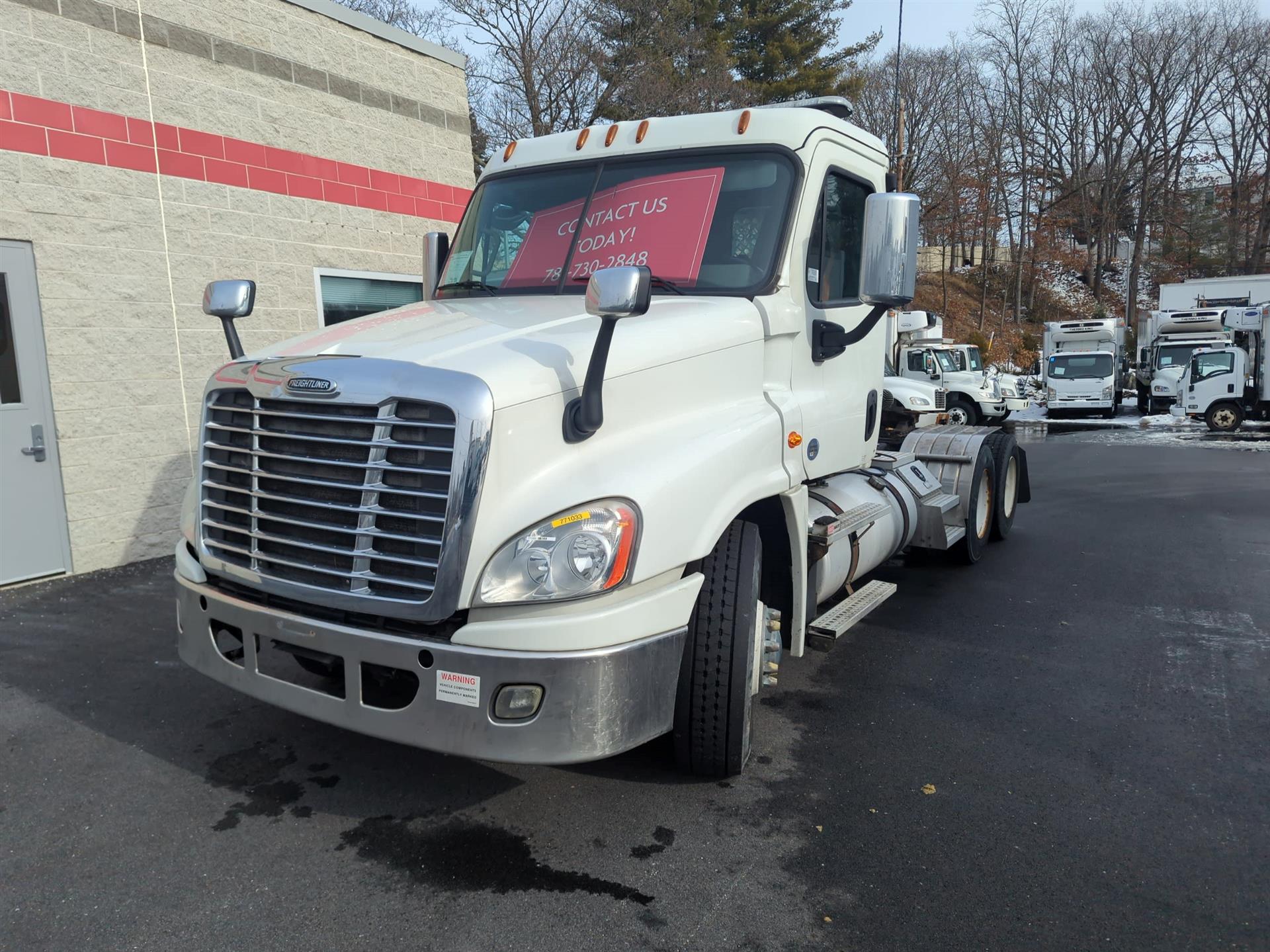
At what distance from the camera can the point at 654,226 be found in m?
4.23

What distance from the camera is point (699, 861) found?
325cm

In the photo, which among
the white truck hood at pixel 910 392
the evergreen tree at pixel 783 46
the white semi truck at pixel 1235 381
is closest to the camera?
the white truck hood at pixel 910 392

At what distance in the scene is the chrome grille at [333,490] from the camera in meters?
2.92

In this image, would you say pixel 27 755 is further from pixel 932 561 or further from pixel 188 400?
pixel 932 561

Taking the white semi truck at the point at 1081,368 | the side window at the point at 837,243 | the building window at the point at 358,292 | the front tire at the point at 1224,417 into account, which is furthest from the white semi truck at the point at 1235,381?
the side window at the point at 837,243

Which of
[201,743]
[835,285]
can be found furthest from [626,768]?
[835,285]

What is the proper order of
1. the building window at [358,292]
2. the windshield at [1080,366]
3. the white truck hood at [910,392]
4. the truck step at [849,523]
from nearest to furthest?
1. the truck step at [849,523]
2. the white truck hood at [910,392]
3. the building window at [358,292]
4. the windshield at [1080,366]

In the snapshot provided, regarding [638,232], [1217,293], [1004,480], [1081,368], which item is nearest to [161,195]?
[638,232]

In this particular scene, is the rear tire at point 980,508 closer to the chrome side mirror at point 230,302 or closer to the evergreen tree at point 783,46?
the chrome side mirror at point 230,302

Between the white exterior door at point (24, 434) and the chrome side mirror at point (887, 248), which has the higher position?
the chrome side mirror at point (887, 248)

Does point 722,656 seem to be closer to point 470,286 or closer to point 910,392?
point 470,286

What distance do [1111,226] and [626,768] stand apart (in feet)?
186

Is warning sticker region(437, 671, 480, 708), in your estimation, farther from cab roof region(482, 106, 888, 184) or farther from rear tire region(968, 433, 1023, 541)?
rear tire region(968, 433, 1023, 541)

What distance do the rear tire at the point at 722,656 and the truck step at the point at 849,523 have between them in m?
0.89
